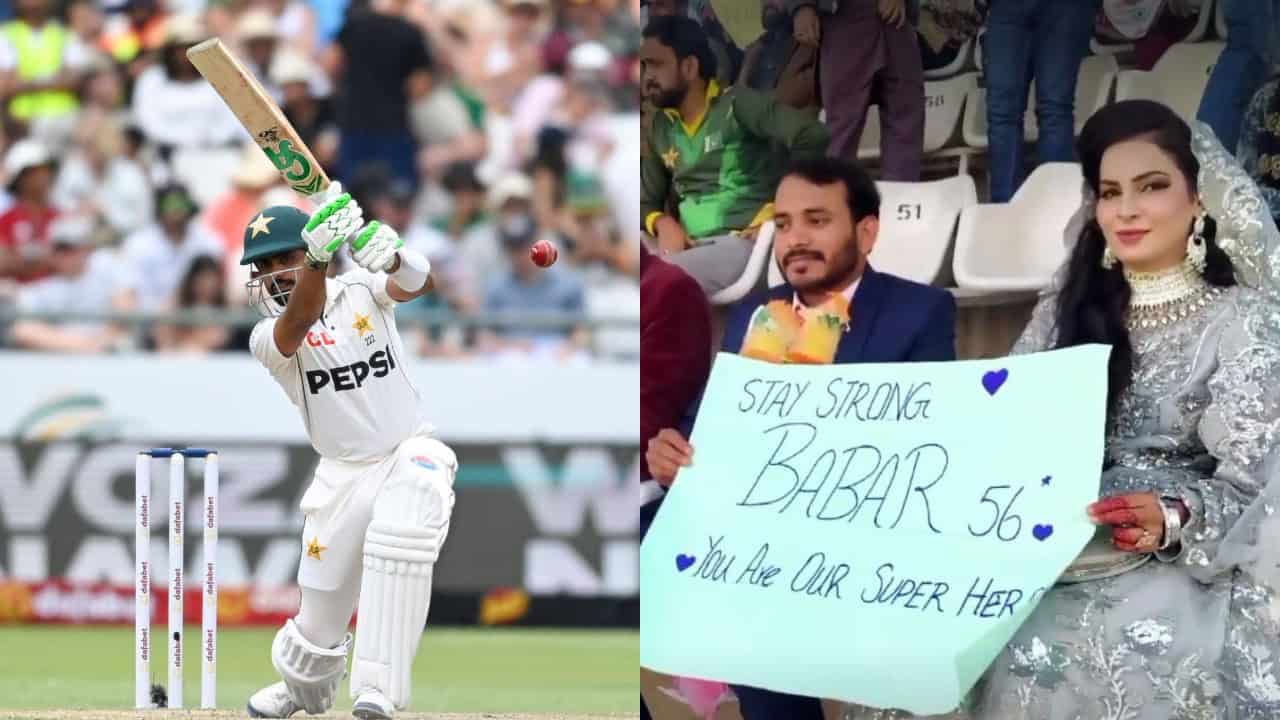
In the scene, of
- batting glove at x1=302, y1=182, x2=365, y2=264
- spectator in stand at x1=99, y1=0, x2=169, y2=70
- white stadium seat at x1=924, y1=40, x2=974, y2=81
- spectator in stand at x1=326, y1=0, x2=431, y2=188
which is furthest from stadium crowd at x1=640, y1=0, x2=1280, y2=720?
spectator in stand at x1=99, y1=0, x2=169, y2=70

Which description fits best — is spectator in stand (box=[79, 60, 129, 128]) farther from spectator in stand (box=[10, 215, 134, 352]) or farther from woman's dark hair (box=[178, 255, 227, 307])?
woman's dark hair (box=[178, 255, 227, 307])

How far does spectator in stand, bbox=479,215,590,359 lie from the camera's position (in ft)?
34.9

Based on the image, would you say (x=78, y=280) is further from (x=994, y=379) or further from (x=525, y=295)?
(x=994, y=379)

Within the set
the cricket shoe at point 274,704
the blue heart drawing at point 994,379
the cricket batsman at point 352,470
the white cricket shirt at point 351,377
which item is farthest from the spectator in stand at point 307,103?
the blue heart drawing at point 994,379

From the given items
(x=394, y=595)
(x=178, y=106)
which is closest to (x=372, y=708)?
(x=394, y=595)

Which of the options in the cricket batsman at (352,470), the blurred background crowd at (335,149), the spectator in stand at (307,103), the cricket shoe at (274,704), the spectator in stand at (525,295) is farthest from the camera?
the spectator in stand at (307,103)

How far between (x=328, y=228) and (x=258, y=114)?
0.42m

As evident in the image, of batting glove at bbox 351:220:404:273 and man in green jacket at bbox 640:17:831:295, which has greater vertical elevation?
man in green jacket at bbox 640:17:831:295

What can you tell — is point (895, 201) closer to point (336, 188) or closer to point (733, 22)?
point (733, 22)

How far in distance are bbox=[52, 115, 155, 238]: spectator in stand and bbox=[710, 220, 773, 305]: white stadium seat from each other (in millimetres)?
6655

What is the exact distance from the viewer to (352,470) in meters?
5.51

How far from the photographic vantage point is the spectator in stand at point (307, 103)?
11242mm

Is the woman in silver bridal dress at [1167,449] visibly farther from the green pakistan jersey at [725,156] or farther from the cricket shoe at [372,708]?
the cricket shoe at [372,708]

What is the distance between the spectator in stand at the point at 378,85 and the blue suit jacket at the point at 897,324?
6.58 meters
